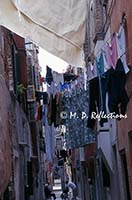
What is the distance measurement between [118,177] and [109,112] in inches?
205

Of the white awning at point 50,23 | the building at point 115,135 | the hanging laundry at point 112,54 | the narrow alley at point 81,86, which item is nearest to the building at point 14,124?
the narrow alley at point 81,86

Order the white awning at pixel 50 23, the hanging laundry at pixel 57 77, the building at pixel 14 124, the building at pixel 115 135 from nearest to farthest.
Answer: the white awning at pixel 50 23, the building at pixel 115 135, the building at pixel 14 124, the hanging laundry at pixel 57 77

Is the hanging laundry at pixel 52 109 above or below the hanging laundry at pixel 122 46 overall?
above

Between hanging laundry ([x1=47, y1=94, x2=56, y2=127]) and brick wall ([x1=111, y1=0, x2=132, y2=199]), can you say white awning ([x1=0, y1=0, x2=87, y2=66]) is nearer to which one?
brick wall ([x1=111, y1=0, x2=132, y2=199])

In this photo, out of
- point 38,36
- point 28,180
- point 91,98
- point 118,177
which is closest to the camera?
point 38,36

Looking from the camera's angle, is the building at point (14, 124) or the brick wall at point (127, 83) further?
the building at point (14, 124)

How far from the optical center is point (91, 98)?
361 inches

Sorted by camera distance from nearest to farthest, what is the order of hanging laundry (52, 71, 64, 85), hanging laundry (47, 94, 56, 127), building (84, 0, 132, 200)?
building (84, 0, 132, 200) → hanging laundry (47, 94, 56, 127) → hanging laundry (52, 71, 64, 85)

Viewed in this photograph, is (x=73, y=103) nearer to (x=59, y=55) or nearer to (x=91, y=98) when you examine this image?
(x=91, y=98)

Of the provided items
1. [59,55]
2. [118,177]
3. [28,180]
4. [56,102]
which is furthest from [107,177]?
[59,55]

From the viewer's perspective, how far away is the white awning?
605 centimetres

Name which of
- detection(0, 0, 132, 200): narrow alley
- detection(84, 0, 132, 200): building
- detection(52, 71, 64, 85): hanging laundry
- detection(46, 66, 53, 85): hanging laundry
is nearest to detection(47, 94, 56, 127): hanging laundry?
detection(0, 0, 132, 200): narrow alley

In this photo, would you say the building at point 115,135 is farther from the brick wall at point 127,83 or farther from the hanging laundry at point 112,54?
the hanging laundry at point 112,54

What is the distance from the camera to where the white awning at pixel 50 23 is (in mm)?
6047
